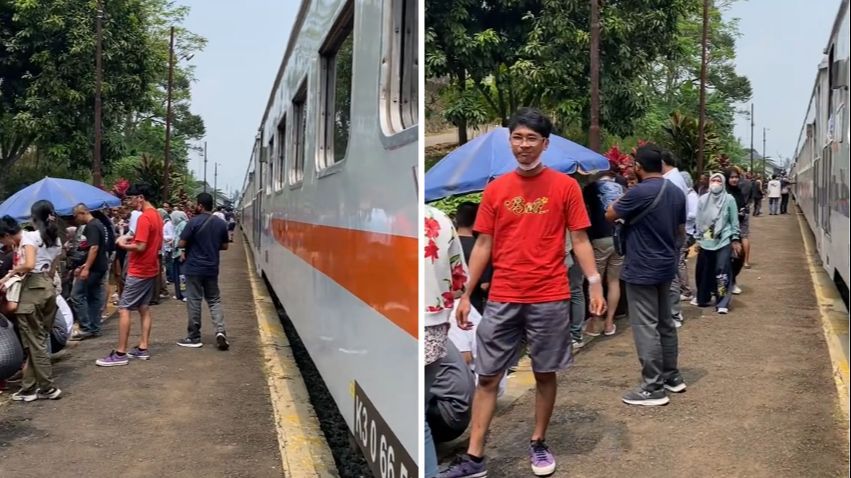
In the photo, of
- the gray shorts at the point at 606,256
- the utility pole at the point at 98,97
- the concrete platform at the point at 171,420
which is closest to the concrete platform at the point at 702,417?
the gray shorts at the point at 606,256

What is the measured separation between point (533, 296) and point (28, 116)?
20486 mm

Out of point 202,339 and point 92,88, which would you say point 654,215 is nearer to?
point 202,339

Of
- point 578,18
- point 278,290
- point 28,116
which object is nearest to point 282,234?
point 278,290

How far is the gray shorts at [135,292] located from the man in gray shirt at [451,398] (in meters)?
4.05

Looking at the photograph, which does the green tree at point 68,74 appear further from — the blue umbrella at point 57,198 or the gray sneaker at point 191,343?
the gray sneaker at point 191,343

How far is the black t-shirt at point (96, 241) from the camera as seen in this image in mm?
8109

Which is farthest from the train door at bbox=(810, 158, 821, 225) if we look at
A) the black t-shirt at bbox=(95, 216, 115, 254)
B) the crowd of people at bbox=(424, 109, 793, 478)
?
the black t-shirt at bbox=(95, 216, 115, 254)

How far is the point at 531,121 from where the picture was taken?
179 cm

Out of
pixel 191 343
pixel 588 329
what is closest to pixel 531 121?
pixel 588 329

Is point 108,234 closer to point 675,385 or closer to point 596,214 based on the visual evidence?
point 596,214

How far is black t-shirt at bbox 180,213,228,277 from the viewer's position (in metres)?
7.79

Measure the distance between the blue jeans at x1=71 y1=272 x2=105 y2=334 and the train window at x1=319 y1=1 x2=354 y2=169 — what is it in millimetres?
5462

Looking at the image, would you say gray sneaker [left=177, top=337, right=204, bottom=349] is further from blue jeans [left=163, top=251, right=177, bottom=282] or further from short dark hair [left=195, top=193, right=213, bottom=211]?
blue jeans [left=163, top=251, right=177, bottom=282]

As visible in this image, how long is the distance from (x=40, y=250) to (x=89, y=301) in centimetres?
272
